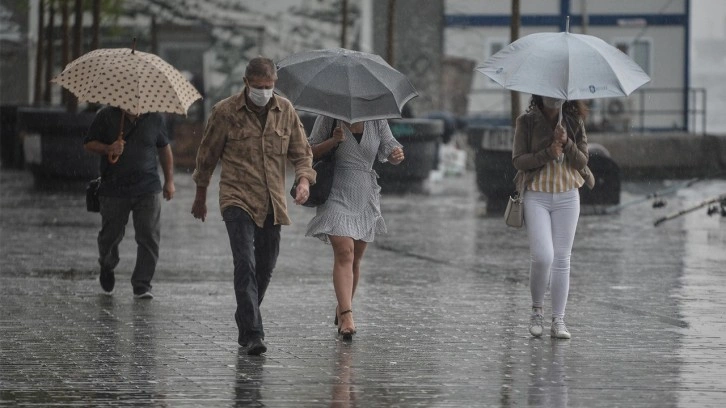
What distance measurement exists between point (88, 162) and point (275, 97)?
15183 millimetres

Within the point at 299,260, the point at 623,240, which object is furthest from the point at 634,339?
the point at 623,240

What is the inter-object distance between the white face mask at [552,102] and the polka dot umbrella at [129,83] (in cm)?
262

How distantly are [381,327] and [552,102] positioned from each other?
1.71m

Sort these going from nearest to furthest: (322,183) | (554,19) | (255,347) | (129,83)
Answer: (255,347) < (322,183) < (129,83) < (554,19)

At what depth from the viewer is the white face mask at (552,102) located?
9.75 m

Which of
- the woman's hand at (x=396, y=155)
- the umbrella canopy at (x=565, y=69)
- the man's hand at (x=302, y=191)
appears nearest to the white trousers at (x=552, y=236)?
the umbrella canopy at (x=565, y=69)

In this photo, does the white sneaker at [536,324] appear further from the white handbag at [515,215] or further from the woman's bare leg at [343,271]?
the woman's bare leg at [343,271]

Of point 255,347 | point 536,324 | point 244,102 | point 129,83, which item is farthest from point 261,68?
point 129,83

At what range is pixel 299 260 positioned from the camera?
48.7 ft

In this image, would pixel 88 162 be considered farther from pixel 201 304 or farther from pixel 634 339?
pixel 634 339

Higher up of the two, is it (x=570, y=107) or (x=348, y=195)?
(x=570, y=107)

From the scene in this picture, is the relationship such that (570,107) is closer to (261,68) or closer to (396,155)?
(396,155)

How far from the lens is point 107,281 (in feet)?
39.1

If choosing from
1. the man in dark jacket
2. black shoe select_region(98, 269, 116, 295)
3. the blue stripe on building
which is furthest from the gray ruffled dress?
the blue stripe on building
